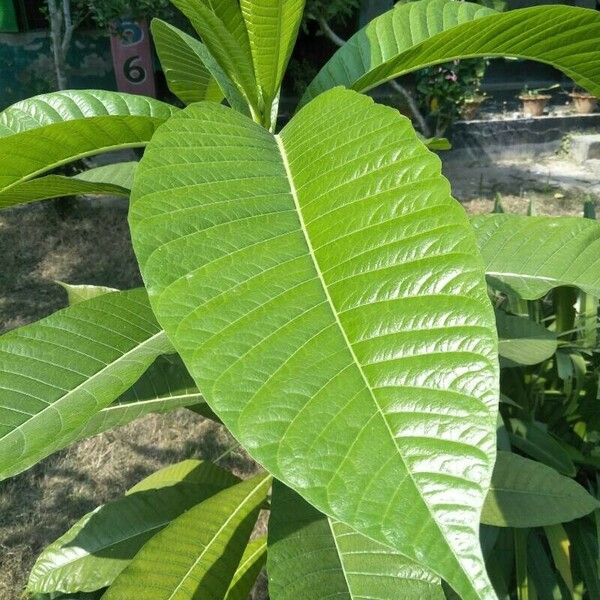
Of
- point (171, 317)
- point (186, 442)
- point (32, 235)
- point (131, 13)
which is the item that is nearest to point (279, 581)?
point (171, 317)

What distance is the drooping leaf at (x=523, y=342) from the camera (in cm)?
127

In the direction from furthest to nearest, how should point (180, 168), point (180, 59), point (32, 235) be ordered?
point (32, 235) < point (180, 59) < point (180, 168)

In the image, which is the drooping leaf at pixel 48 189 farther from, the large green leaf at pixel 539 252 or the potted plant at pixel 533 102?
the potted plant at pixel 533 102

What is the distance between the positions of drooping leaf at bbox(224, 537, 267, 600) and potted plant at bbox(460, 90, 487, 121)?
5267mm

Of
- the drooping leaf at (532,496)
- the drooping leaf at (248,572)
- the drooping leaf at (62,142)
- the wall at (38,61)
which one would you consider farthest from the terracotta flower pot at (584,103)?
the drooping leaf at (62,142)

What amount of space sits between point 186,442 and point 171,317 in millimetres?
2181

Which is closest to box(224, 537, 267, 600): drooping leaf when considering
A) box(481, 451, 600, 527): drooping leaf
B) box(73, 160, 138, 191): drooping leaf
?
box(481, 451, 600, 527): drooping leaf

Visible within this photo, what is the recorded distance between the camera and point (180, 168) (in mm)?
556

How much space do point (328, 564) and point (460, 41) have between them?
67cm

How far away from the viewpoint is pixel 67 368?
2.39 feet

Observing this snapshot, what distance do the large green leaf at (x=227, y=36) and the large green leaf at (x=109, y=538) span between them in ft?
2.43

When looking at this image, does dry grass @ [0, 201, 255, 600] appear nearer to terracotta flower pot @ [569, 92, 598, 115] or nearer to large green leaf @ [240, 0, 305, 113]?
large green leaf @ [240, 0, 305, 113]

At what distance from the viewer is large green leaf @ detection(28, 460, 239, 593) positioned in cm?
121

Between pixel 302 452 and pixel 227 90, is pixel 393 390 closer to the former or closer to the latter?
pixel 302 452
